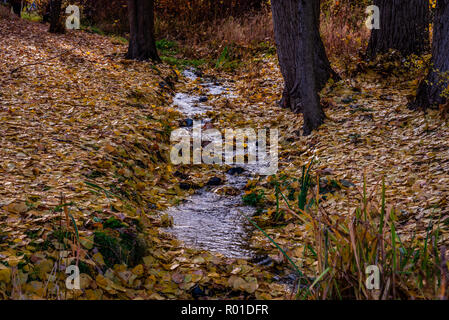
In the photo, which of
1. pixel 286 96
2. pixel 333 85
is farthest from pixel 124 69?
pixel 333 85

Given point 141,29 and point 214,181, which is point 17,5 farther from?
point 214,181

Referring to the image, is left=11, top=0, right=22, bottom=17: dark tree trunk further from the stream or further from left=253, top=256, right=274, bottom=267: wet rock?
left=253, top=256, right=274, bottom=267: wet rock

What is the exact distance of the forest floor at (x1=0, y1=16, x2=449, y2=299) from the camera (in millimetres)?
2590

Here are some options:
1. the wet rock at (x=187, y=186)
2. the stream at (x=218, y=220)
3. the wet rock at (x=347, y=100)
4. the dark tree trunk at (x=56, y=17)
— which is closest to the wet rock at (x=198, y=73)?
the wet rock at (x=347, y=100)

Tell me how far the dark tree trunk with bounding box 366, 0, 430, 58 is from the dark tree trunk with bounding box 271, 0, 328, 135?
41.4 inches

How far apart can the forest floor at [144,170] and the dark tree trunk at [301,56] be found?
0.28 metres

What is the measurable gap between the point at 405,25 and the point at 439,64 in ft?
6.03

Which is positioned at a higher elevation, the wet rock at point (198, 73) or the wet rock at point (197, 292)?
the wet rock at point (198, 73)

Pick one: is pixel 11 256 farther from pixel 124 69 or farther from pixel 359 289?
pixel 124 69

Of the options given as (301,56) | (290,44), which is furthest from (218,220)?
(290,44)

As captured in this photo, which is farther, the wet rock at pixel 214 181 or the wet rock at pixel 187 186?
the wet rock at pixel 214 181

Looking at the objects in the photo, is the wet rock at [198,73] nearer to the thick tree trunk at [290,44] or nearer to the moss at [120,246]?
the thick tree trunk at [290,44]

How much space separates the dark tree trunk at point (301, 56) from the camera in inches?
208

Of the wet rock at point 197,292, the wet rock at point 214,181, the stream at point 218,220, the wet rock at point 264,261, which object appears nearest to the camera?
the wet rock at point 197,292
